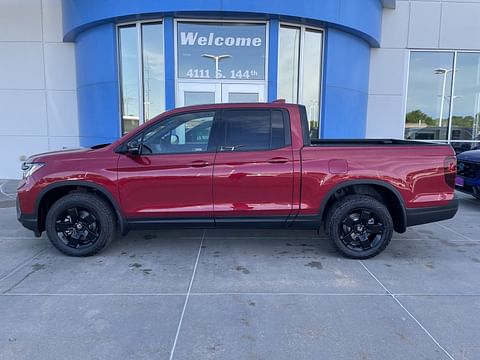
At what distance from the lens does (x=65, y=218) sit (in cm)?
447

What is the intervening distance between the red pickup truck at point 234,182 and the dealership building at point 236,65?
4.61 metres

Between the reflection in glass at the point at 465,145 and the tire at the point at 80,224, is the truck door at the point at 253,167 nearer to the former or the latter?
the tire at the point at 80,224

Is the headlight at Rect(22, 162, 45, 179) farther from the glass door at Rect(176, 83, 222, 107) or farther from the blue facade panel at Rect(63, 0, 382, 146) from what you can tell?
the glass door at Rect(176, 83, 222, 107)

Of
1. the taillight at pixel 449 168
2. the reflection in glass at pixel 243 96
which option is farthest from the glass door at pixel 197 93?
the taillight at pixel 449 168

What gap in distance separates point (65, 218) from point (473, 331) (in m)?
4.42

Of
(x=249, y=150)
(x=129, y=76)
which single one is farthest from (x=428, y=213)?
(x=129, y=76)

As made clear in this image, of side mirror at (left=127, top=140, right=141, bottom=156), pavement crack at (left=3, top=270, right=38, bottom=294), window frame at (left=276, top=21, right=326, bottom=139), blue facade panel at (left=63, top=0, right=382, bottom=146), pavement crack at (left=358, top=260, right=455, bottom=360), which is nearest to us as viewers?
pavement crack at (left=358, top=260, right=455, bottom=360)

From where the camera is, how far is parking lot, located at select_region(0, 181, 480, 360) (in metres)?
2.73

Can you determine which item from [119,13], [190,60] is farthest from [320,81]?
[119,13]

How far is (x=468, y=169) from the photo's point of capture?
7258 mm

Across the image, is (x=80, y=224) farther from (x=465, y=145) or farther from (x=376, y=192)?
(x=465, y=145)

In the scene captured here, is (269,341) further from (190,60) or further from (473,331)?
(190,60)

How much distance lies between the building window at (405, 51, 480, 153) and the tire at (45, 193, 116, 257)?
994 centimetres

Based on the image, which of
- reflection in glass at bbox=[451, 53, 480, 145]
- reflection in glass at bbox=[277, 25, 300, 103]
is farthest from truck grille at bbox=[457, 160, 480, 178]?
reflection in glass at bbox=[451, 53, 480, 145]
